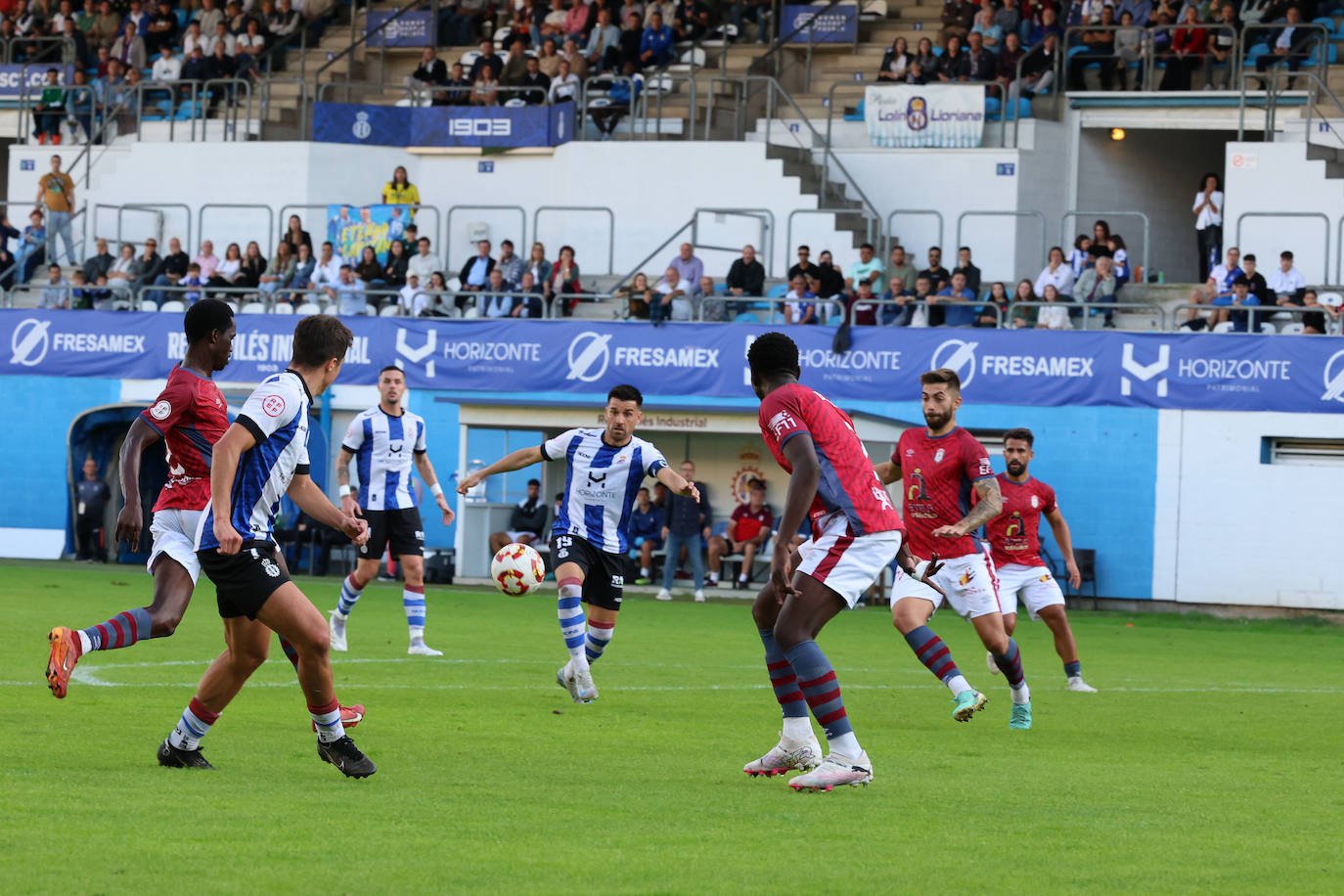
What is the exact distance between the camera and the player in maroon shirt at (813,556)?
9.02 meters

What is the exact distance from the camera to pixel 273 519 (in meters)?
9.05

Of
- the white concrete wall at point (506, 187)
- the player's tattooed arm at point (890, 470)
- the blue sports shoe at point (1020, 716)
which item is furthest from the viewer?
the white concrete wall at point (506, 187)

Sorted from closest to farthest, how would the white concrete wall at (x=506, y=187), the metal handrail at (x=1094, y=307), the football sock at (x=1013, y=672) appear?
the football sock at (x=1013, y=672) < the metal handrail at (x=1094, y=307) < the white concrete wall at (x=506, y=187)

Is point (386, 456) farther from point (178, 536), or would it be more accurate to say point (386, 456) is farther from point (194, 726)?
point (194, 726)

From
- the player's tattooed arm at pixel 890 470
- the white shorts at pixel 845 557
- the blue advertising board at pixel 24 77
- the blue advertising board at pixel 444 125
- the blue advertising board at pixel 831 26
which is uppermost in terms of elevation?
the blue advertising board at pixel 831 26

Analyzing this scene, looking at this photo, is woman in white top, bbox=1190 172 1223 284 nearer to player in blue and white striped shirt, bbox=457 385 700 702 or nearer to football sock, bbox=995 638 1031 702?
player in blue and white striped shirt, bbox=457 385 700 702

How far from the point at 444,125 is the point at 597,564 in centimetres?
2344

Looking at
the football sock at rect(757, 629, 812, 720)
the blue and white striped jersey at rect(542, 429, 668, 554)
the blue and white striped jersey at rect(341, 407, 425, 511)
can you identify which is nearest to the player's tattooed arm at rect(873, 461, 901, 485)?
the blue and white striped jersey at rect(542, 429, 668, 554)

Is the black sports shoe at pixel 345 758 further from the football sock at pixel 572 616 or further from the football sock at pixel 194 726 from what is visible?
the football sock at pixel 572 616

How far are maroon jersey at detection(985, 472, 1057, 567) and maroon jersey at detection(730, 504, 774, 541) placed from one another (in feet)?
41.7

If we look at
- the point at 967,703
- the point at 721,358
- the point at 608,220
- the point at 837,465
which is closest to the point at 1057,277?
the point at 721,358

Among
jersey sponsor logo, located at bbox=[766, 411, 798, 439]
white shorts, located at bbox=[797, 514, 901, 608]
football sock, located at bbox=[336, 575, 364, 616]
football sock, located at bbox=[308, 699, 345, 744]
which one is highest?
jersey sponsor logo, located at bbox=[766, 411, 798, 439]

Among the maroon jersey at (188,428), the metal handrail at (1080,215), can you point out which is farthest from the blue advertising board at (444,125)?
the maroon jersey at (188,428)

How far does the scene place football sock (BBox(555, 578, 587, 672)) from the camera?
1361 centimetres
